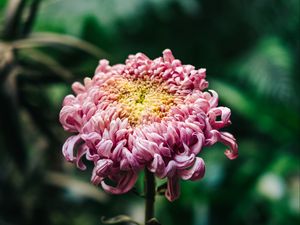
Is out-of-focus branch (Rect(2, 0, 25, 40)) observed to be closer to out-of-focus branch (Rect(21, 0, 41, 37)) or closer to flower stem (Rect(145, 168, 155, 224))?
out-of-focus branch (Rect(21, 0, 41, 37))

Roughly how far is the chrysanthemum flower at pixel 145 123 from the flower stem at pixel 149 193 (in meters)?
0.01

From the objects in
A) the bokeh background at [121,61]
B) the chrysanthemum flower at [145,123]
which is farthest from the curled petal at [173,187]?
the bokeh background at [121,61]

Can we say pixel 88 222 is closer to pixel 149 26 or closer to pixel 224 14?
pixel 149 26

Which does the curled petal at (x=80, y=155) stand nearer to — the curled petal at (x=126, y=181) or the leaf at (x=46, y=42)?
the curled petal at (x=126, y=181)

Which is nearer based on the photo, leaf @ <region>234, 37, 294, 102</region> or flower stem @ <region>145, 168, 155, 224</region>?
flower stem @ <region>145, 168, 155, 224</region>

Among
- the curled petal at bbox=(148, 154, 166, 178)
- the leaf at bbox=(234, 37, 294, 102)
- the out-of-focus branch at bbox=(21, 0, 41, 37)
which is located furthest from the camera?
the leaf at bbox=(234, 37, 294, 102)

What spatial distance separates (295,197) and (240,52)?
758 millimetres

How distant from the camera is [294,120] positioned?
1152 millimetres

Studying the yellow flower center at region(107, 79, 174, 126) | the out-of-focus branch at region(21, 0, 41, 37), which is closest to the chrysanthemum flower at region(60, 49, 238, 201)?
the yellow flower center at region(107, 79, 174, 126)

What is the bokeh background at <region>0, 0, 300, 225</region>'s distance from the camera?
826 millimetres

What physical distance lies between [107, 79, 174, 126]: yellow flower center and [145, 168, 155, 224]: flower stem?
0.04 meters

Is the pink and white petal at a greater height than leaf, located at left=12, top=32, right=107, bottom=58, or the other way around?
leaf, located at left=12, top=32, right=107, bottom=58

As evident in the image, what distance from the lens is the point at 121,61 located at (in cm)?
113

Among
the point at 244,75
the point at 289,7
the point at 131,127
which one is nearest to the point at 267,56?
the point at 244,75
